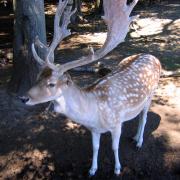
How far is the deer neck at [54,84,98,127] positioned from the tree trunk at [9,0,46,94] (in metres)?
2.58

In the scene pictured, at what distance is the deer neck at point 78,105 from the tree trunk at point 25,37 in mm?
2584

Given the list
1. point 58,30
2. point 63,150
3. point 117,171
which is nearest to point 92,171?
point 117,171

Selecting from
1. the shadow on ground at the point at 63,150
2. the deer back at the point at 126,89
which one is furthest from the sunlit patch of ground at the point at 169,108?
the deer back at the point at 126,89

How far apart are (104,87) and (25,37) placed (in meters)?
2.68

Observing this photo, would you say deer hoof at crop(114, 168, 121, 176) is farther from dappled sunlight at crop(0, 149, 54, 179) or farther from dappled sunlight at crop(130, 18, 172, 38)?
dappled sunlight at crop(130, 18, 172, 38)

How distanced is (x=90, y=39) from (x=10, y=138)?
6.81m

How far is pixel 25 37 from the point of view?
283 inches

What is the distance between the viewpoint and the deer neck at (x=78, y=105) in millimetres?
4484

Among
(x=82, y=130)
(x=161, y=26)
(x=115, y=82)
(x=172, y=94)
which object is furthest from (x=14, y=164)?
(x=161, y=26)

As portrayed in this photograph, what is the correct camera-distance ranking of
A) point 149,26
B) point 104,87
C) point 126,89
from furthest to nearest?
point 149,26 → point 126,89 → point 104,87

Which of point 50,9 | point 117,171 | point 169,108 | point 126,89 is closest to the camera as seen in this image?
point 126,89

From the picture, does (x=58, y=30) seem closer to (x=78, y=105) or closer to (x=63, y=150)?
(x=78, y=105)

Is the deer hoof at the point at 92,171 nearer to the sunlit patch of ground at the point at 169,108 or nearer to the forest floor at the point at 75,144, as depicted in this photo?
the forest floor at the point at 75,144

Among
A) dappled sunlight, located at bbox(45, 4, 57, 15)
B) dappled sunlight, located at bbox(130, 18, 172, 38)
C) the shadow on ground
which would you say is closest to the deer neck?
the shadow on ground
